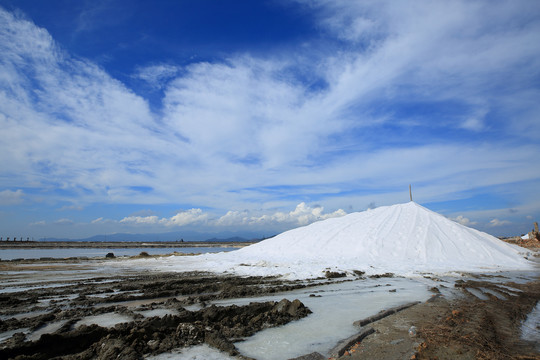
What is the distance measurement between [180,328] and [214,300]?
3342mm

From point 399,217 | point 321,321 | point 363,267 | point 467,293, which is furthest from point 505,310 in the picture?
point 399,217

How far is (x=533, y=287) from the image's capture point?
11.1 metres

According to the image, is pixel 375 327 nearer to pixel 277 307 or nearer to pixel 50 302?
pixel 277 307

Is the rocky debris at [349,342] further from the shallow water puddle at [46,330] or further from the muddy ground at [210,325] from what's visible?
the shallow water puddle at [46,330]

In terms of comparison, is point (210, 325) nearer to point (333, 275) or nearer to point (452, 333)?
point (452, 333)

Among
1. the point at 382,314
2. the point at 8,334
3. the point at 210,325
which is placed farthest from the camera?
the point at 382,314

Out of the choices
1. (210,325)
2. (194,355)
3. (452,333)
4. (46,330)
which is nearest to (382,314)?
(452,333)

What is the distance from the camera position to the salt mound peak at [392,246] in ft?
60.0

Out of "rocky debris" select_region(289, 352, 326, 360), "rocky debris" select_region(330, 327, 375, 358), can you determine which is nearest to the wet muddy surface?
"rocky debris" select_region(289, 352, 326, 360)

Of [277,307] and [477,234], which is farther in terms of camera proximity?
[477,234]

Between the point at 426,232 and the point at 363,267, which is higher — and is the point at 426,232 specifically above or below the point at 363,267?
above

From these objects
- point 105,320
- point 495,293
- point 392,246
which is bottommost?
point 495,293

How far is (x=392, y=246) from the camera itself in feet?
69.3

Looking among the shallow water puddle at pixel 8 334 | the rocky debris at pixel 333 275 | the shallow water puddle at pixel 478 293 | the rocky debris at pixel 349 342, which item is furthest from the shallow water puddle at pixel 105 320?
the shallow water puddle at pixel 478 293
